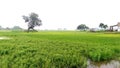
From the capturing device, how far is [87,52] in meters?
12.5

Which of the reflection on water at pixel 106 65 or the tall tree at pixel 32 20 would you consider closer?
the reflection on water at pixel 106 65

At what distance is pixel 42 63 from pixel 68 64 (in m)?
1.39

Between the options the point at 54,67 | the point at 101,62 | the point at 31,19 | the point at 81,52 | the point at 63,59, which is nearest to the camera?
the point at 54,67

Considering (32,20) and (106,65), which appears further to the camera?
(32,20)

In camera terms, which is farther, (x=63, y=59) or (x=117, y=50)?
(x=117, y=50)

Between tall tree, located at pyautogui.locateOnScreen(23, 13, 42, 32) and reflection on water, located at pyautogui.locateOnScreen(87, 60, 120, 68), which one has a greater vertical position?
tall tree, located at pyautogui.locateOnScreen(23, 13, 42, 32)

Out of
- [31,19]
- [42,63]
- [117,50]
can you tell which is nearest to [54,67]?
[42,63]

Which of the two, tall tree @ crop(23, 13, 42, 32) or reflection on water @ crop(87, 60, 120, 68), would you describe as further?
tall tree @ crop(23, 13, 42, 32)

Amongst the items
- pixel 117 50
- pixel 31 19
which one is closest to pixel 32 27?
pixel 31 19

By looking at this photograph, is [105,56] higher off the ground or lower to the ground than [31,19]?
lower

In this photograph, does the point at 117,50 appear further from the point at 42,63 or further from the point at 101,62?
the point at 42,63

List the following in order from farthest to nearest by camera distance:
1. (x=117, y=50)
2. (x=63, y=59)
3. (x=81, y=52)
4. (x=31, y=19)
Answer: (x=31, y=19) < (x=117, y=50) < (x=81, y=52) < (x=63, y=59)

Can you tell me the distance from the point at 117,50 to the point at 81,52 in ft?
10.1

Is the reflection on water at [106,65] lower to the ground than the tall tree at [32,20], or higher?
lower
